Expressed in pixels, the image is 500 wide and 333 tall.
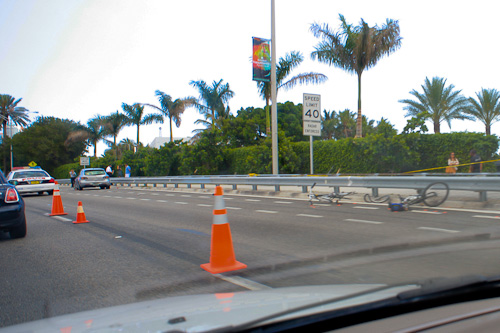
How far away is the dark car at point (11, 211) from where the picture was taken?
702 cm

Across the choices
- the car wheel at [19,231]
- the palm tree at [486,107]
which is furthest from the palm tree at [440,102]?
the car wheel at [19,231]

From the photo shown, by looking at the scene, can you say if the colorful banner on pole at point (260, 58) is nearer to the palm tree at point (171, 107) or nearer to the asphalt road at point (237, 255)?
the asphalt road at point (237, 255)

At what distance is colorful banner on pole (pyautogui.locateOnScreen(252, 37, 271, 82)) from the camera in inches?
796

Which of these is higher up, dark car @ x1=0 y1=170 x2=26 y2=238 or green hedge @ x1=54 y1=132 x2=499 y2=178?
green hedge @ x1=54 y1=132 x2=499 y2=178

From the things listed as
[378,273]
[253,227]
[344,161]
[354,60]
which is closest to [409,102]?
[354,60]

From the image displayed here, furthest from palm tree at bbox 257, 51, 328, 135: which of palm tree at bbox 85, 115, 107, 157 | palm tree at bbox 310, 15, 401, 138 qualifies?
palm tree at bbox 85, 115, 107, 157

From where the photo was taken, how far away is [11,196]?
23.8 ft

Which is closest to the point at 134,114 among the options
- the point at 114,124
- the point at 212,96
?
the point at 114,124

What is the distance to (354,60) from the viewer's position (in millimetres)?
26781

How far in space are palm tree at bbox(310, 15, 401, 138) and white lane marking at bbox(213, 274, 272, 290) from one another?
2283 centimetres

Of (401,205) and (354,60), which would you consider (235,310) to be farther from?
(354,60)

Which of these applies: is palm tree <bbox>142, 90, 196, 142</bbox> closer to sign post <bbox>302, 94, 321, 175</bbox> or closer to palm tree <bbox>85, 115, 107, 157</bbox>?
palm tree <bbox>85, 115, 107, 157</bbox>

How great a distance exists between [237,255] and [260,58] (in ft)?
53.1

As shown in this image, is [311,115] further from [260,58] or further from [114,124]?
[114,124]
